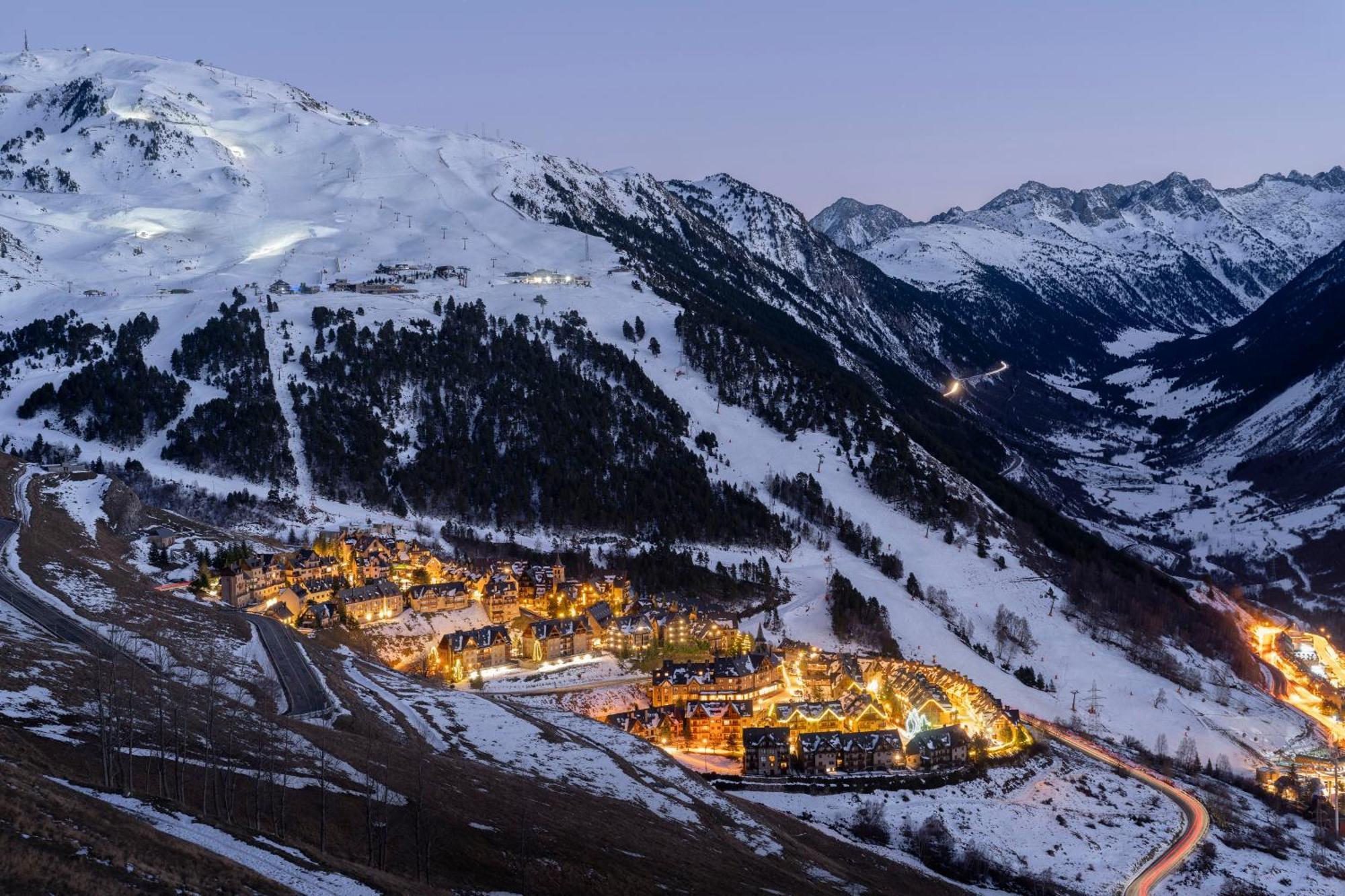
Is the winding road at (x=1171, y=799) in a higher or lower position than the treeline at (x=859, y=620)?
lower

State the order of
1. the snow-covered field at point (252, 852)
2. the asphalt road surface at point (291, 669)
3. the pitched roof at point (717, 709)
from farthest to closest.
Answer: the pitched roof at point (717, 709)
the asphalt road surface at point (291, 669)
the snow-covered field at point (252, 852)

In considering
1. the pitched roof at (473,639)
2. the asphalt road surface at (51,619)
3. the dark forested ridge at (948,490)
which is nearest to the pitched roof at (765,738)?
the pitched roof at (473,639)

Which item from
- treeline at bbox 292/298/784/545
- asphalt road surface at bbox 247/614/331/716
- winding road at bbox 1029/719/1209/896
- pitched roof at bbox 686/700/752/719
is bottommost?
winding road at bbox 1029/719/1209/896

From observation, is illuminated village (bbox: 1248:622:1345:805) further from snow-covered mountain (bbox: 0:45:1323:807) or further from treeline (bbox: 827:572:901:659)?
treeline (bbox: 827:572:901:659)

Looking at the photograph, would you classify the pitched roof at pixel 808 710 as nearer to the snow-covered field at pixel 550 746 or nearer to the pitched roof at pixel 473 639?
the snow-covered field at pixel 550 746

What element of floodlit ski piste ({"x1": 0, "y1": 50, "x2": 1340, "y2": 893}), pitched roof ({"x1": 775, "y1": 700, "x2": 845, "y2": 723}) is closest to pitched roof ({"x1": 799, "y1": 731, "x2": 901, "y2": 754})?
floodlit ski piste ({"x1": 0, "y1": 50, "x2": 1340, "y2": 893})

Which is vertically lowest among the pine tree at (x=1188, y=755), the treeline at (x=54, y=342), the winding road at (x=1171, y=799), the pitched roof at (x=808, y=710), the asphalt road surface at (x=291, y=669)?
the pine tree at (x=1188, y=755)

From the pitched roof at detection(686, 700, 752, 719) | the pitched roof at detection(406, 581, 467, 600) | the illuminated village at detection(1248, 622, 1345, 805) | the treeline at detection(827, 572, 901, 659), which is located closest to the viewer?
the pitched roof at detection(686, 700, 752, 719)
